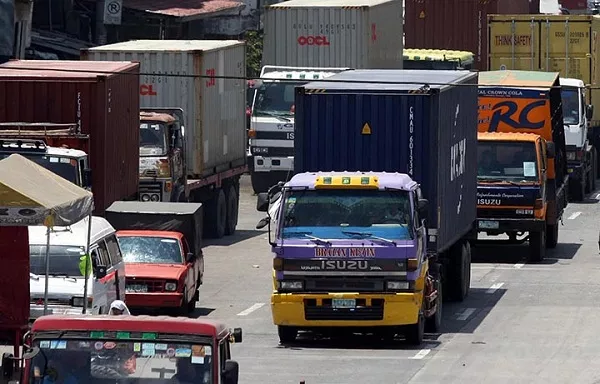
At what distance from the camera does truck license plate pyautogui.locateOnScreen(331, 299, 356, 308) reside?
68.2 feet

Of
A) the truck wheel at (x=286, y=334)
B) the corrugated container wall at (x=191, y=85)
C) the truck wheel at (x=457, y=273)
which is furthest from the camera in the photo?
the corrugated container wall at (x=191, y=85)

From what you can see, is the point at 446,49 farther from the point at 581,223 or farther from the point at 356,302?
the point at 356,302

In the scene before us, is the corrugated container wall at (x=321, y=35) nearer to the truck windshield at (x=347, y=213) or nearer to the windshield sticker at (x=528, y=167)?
the windshield sticker at (x=528, y=167)

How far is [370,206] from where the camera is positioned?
2102cm

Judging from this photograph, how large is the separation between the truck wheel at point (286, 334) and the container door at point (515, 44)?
2351cm

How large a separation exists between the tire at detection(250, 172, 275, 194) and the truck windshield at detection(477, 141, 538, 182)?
11.3 m

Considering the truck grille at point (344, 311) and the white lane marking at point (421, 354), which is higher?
the truck grille at point (344, 311)

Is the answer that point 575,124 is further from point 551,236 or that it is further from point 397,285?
Result: point 397,285

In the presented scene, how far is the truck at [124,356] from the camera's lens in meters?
11.6

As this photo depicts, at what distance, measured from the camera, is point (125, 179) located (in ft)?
95.2

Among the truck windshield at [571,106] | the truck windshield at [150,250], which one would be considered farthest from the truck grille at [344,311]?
the truck windshield at [571,106]

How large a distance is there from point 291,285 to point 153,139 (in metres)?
11.0

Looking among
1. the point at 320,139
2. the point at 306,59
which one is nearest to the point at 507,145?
the point at 320,139

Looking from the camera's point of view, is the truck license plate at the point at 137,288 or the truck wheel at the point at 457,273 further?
the truck wheel at the point at 457,273
